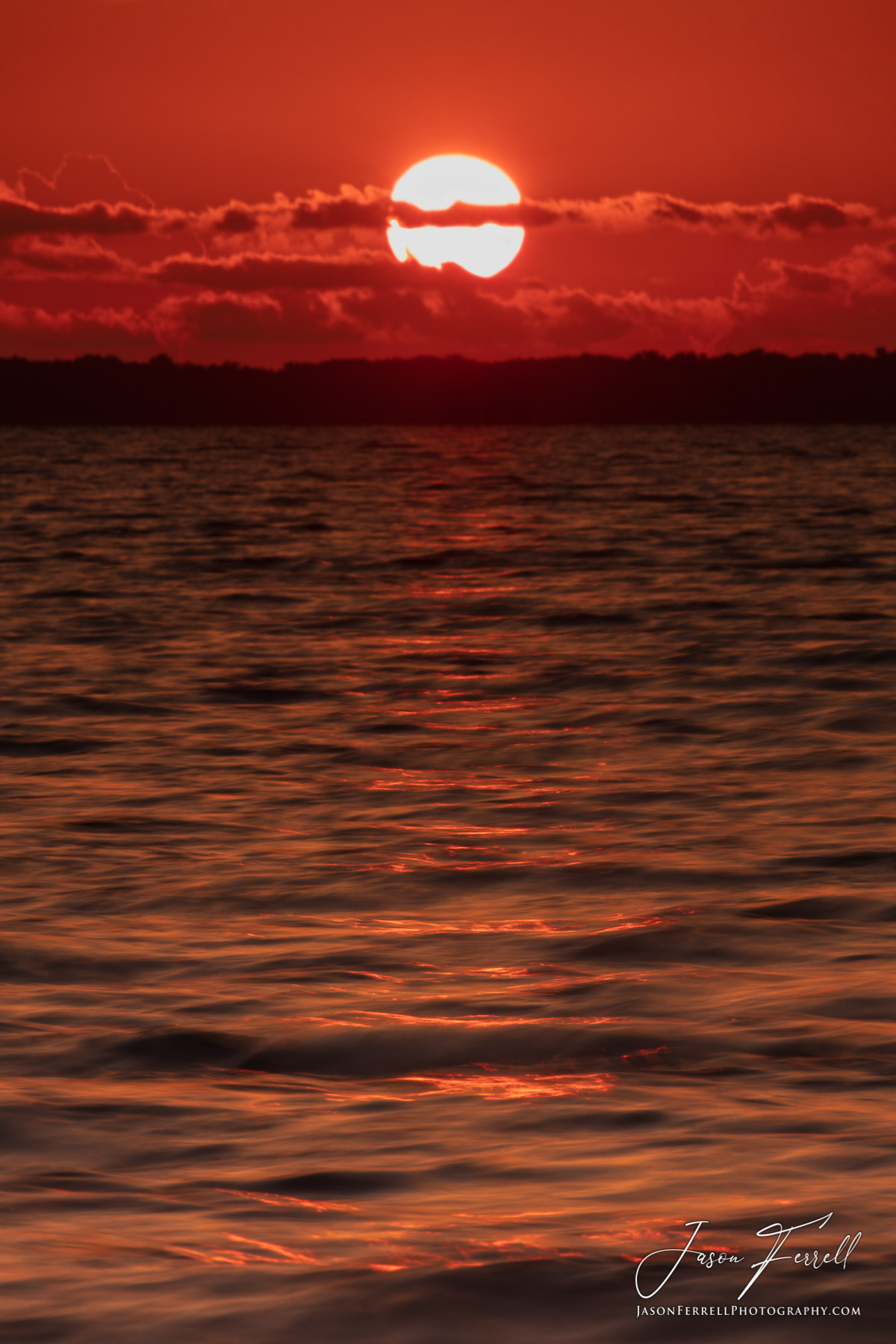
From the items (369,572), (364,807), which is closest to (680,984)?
(364,807)

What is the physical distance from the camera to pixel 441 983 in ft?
24.1

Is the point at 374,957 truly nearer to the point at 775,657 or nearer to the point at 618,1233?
the point at 618,1233

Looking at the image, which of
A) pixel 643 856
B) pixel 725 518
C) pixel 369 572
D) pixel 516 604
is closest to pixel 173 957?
pixel 643 856

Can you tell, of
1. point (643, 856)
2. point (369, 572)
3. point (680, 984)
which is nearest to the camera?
point (680, 984)

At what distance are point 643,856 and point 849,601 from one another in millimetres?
17495

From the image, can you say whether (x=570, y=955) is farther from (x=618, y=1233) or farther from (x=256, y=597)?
(x=256, y=597)

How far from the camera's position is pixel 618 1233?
4.61m

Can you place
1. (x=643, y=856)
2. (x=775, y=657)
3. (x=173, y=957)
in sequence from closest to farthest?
(x=173, y=957), (x=643, y=856), (x=775, y=657)

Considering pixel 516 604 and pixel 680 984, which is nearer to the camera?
pixel 680 984

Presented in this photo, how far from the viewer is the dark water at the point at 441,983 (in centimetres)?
443

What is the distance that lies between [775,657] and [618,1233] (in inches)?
627

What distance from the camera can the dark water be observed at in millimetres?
4430

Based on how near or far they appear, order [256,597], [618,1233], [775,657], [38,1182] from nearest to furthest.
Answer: [618,1233] < [38,1182] < [775,657] < [256,597]

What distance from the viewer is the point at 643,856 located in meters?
9.91
